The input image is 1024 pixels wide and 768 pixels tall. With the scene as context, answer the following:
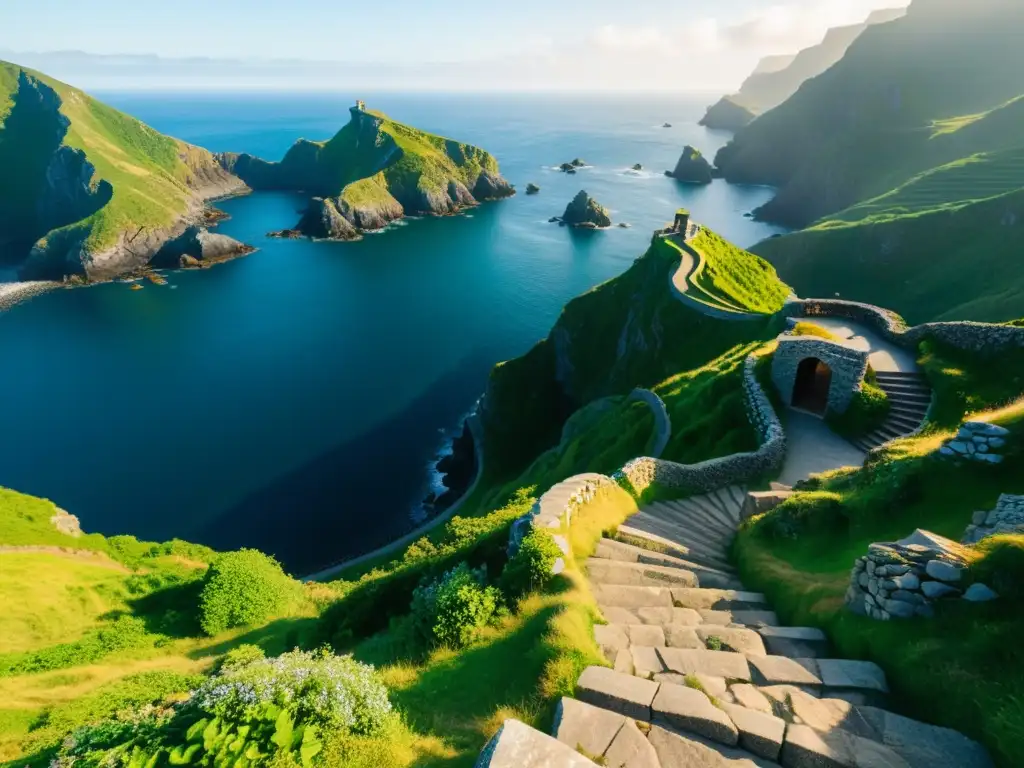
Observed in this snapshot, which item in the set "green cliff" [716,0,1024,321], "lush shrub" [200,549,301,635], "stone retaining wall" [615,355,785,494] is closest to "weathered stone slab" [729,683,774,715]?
"stone retaining wall" [615,355,785,494]

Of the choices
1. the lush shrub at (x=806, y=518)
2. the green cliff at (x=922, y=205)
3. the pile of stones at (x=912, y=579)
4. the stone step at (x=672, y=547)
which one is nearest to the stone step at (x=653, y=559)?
the stone step at (x=672, y=547)

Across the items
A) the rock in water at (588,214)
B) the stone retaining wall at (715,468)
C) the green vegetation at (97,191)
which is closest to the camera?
the stone retaining wall at (715,468)

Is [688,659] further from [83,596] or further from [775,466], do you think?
[83,596]

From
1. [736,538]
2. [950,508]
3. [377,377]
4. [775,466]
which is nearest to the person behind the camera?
[950,508]

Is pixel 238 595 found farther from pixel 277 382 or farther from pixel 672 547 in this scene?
pixel 277 382

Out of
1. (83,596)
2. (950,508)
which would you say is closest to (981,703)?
(950,508)

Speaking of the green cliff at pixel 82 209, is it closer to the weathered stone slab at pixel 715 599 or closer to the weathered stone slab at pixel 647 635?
the weathered stone slab at pixel 715 599

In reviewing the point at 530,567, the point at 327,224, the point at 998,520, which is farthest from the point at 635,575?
the point at 327,224
